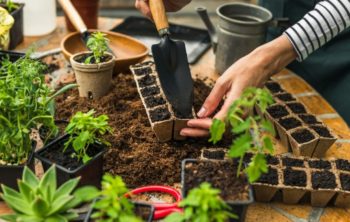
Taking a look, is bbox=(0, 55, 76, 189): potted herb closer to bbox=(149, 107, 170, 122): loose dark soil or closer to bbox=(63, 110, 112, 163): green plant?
bbox=(63, 110, 112, 163): green plant

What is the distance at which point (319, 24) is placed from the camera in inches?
51.3

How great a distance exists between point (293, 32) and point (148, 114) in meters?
0.45

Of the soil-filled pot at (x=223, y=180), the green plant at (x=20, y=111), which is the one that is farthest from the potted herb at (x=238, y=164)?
the green plant at (x=20, y=111)

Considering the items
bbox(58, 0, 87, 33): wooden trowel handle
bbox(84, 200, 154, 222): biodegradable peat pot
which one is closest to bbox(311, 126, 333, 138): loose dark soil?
bbox(84, 200, 154, 222): biodegradable peat pot

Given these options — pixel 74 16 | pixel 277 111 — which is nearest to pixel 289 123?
pixel 277 111

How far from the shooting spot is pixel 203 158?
3.71ft

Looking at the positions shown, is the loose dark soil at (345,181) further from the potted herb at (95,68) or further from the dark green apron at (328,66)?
the potted herb at (95,68)

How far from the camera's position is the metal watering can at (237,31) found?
1601 millimetres

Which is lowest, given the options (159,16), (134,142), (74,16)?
(134,142)

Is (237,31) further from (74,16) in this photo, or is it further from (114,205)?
(114,205)

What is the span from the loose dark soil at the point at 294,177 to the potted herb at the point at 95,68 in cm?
62

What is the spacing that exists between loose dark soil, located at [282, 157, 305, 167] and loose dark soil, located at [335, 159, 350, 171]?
0.09 m

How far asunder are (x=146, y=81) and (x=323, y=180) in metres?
0.60

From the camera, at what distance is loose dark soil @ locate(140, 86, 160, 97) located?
4.52 feet
